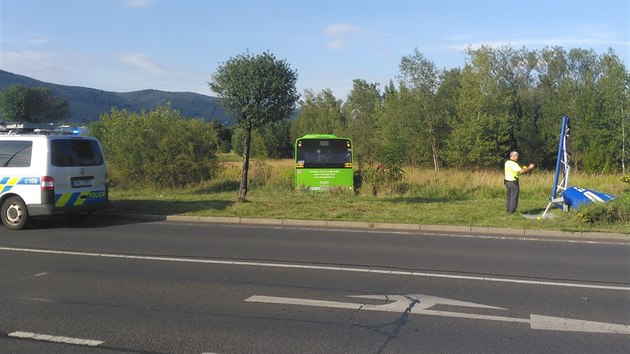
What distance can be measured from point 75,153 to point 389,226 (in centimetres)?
737

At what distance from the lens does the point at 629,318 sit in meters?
5.55

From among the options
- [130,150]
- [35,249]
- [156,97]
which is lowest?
[35,249]

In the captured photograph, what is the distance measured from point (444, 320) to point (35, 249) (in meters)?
7.27

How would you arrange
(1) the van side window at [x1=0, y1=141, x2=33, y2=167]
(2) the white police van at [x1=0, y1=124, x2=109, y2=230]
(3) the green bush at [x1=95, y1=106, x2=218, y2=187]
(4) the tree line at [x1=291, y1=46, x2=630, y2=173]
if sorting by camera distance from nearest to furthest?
(2) the white police van at [x1=0, y1=124, x2=109, y2=230], (1) the van side window at [x1=0, y1=141, x2=33, y2=167], (3) the green bush at [x1=95, y1=106, x2=218, y2=187], (4) the tree line at [x1=291, y1=46, x2=630, y2=173]

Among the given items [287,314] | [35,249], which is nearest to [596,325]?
[287,314]

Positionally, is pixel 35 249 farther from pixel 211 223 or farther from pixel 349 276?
pixel 349 276

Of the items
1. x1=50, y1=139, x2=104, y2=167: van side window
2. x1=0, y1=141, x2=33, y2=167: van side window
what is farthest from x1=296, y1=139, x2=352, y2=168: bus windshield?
x1=0, y1=141, x2=33, y2=167: van side window

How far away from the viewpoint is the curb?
11.4 m

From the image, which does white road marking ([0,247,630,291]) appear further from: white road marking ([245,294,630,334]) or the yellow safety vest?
the yellow safety vest

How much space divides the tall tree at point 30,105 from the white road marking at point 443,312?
59.0 meters

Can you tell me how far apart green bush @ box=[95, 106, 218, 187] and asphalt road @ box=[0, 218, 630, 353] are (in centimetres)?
1054

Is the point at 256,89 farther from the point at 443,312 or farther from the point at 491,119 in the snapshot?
the point at 491,119

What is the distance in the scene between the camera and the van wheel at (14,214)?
11625mm

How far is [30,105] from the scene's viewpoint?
233 feet
